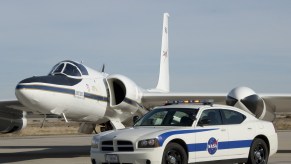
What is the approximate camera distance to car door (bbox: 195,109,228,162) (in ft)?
38.7

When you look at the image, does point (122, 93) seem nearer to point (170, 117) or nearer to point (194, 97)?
point (194, 97)

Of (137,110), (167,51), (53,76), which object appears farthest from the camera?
(167,51)

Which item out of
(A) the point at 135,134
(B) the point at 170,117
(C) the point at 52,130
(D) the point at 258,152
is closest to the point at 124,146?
(A) the point at 135,134

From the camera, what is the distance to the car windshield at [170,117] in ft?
39.9

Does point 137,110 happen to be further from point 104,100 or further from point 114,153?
point 114,153

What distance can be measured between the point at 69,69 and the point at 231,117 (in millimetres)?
6700

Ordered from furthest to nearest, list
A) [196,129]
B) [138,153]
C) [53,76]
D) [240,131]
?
[53,76]
[240,131]
[196,129]
[138,153]

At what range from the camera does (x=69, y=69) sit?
18.0m

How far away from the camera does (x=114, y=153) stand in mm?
11305

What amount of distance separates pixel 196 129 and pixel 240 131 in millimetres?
1278

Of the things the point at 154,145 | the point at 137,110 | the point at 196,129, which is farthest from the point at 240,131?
the point at 137,110

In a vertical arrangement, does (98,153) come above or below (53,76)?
below

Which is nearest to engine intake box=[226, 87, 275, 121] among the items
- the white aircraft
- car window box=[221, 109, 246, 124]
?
the white aircraft

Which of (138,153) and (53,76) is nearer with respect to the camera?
(138,153)
